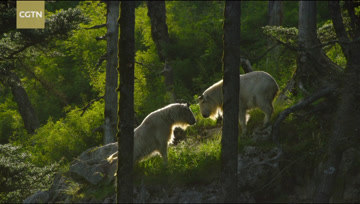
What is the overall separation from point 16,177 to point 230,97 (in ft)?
25.7

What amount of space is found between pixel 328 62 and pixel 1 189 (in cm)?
994

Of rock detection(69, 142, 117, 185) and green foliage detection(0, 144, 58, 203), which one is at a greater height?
rock detection(69, 142, 117, 185)

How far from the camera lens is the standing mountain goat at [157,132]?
1046cm

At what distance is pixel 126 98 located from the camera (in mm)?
7902

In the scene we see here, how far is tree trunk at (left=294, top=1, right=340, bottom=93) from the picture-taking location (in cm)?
1105

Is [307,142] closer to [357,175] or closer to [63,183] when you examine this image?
[357,175]

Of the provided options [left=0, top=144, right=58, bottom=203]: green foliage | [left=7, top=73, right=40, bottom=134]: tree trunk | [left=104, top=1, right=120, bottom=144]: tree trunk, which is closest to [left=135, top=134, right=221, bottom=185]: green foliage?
[left=0, top=144, right=58, bottom=203]: green foliage

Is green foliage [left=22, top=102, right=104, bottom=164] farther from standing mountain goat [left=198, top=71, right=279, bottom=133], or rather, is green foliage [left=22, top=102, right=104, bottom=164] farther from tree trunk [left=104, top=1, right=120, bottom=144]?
standing mountain goat [left=198, top=71, right=279, bottom=133]

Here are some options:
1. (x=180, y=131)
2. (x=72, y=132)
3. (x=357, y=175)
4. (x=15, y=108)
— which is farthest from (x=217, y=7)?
(x=357, y=175)

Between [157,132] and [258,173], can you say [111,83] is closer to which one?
[157,132]

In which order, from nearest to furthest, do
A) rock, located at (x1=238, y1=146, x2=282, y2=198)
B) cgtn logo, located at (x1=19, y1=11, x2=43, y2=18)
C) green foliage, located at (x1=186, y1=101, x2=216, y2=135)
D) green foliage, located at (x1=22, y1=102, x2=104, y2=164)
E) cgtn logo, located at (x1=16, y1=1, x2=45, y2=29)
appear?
1. rock, located at (x1=238, y1=146, x2=282, y2=198)
2. green foliage, located at (x1=186, y1=101, x2=216, y2=135)
3. cgtn logo, located at (x1=16, y1=1, x2=45, y2=29)
4. cgtn logo, located at (x1=19, y1=11, x2=43, y2=18)
5. green foliage, located at (x1=22, y1=102, x2=104, y2=164)

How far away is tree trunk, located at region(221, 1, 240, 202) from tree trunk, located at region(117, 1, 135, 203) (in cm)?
174

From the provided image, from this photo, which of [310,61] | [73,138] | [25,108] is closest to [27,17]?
[73,138]

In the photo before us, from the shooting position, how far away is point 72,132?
17281mm
